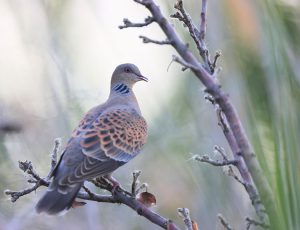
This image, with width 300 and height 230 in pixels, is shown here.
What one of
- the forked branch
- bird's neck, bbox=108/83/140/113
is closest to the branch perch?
the forked branch

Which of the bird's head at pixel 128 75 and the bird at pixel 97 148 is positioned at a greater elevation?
the bird's head at pixel 128 75

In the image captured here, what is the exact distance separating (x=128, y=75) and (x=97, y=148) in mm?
1048

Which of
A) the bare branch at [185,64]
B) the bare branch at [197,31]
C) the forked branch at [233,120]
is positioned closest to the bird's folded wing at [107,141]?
the bare branch at [197,31]

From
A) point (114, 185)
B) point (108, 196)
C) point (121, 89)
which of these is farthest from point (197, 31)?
point (121, 89)

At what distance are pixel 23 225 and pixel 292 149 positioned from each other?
7.61ft

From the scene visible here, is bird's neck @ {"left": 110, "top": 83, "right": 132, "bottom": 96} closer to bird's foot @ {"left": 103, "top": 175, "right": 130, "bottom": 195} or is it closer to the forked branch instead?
bird's foot @ {"left": 103, "top": 175, "right": 130, "bottom": 195}

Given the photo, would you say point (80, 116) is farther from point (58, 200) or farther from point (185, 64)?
point (185, 64)

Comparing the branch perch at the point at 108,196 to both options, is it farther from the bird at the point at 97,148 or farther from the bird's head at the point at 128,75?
the bird's head at the point at 128,75

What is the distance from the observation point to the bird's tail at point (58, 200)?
235 centimetres

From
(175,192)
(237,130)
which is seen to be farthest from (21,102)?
(237,130)

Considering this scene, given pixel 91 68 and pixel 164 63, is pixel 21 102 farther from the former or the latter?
pixel 164 63

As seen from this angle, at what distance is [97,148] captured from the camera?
2.86 metres

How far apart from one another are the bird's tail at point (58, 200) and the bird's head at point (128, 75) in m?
1.47

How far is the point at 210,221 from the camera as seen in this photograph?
2.88 metres
